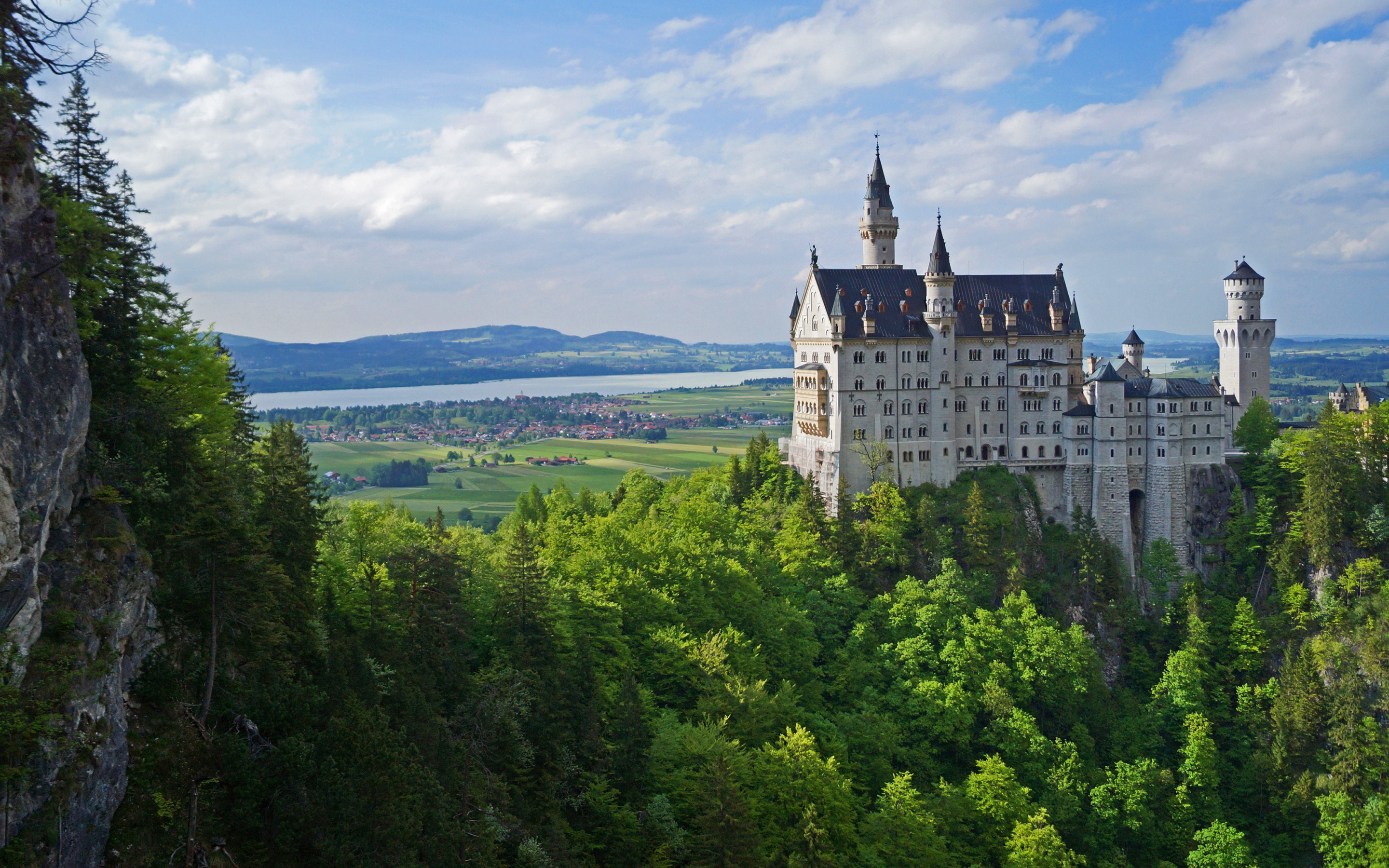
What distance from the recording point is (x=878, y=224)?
95875 mm

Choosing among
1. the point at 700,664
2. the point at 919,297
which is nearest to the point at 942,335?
the point at 919,297

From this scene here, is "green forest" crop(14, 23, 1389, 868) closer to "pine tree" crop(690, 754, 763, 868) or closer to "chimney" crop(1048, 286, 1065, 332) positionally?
"pine tree" crop(690, 754, 763, 868)

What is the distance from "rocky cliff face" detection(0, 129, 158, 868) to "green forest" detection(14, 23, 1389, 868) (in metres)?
0.37

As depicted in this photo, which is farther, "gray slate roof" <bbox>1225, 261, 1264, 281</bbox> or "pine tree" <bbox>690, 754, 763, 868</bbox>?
"gray slate roof" <bbox>1225, 261, 1264, 281</bbox>

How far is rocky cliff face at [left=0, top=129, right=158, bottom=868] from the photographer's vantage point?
2702 centimetres

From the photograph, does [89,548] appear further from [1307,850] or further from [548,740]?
[1307,850]

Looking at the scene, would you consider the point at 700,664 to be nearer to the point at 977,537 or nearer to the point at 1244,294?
the point at 977,537

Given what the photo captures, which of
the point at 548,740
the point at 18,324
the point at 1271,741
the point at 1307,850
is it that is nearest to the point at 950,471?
the point at 1271,741

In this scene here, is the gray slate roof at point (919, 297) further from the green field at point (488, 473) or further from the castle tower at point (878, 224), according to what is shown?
the green field at point (488, 473)

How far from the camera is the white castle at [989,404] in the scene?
8869 centimetres

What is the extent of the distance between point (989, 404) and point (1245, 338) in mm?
38560

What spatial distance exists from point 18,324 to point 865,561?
6140cm

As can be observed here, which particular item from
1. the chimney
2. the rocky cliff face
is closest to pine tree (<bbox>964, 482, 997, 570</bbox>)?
the chimney

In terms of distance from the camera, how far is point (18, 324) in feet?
95.6
